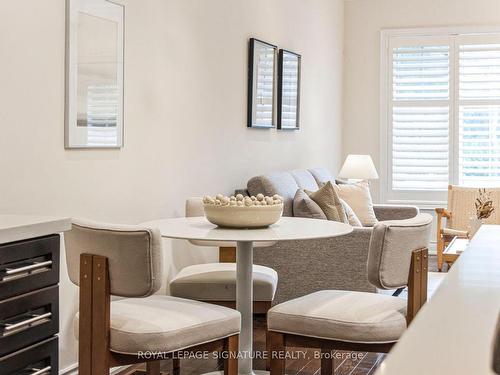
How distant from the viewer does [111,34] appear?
12.1ft

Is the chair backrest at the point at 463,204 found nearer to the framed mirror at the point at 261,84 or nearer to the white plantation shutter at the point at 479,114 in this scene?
the white plantation shutter at the point at 479,114

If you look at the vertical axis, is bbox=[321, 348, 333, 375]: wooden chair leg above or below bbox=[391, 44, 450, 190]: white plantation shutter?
below

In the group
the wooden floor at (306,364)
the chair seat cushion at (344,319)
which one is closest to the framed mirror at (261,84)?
the wooden floor at (306,364)

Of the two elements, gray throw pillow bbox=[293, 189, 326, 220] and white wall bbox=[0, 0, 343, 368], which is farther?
gray throw pillow bbox=[293, 189, 326, 220]

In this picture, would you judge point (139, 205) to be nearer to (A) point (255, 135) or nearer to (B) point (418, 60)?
(A) point (255, 135)

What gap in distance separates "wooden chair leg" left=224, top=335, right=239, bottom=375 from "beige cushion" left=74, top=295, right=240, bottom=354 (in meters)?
0.03

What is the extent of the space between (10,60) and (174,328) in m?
1.30

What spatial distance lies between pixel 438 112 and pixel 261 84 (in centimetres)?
308

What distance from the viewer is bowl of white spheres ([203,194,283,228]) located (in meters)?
3.05

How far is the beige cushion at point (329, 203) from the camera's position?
4895mm

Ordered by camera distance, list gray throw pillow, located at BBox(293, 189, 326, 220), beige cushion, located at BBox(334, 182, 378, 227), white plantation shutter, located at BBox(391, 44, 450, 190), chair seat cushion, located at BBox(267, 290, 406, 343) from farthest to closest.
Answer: white plantation shutter, located at BBox(391, 44, 450, 190) < beige cushion, located at BBox(334, 182, 378, 227) < gray throw pillow, located at BBox(293, 189, 326, 220) < chair seat cushion, located at BBox(267, 290, 406, 343)

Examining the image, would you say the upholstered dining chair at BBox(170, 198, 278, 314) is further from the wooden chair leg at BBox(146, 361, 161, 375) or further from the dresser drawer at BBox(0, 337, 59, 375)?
the dresser drawer at BBox(0, 337, 59, 375)

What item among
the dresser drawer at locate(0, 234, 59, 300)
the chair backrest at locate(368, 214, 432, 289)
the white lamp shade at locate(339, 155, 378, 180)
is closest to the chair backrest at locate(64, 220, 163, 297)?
the dresser drawer at locate(0, 234, 59, 300)

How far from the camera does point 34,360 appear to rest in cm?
226
